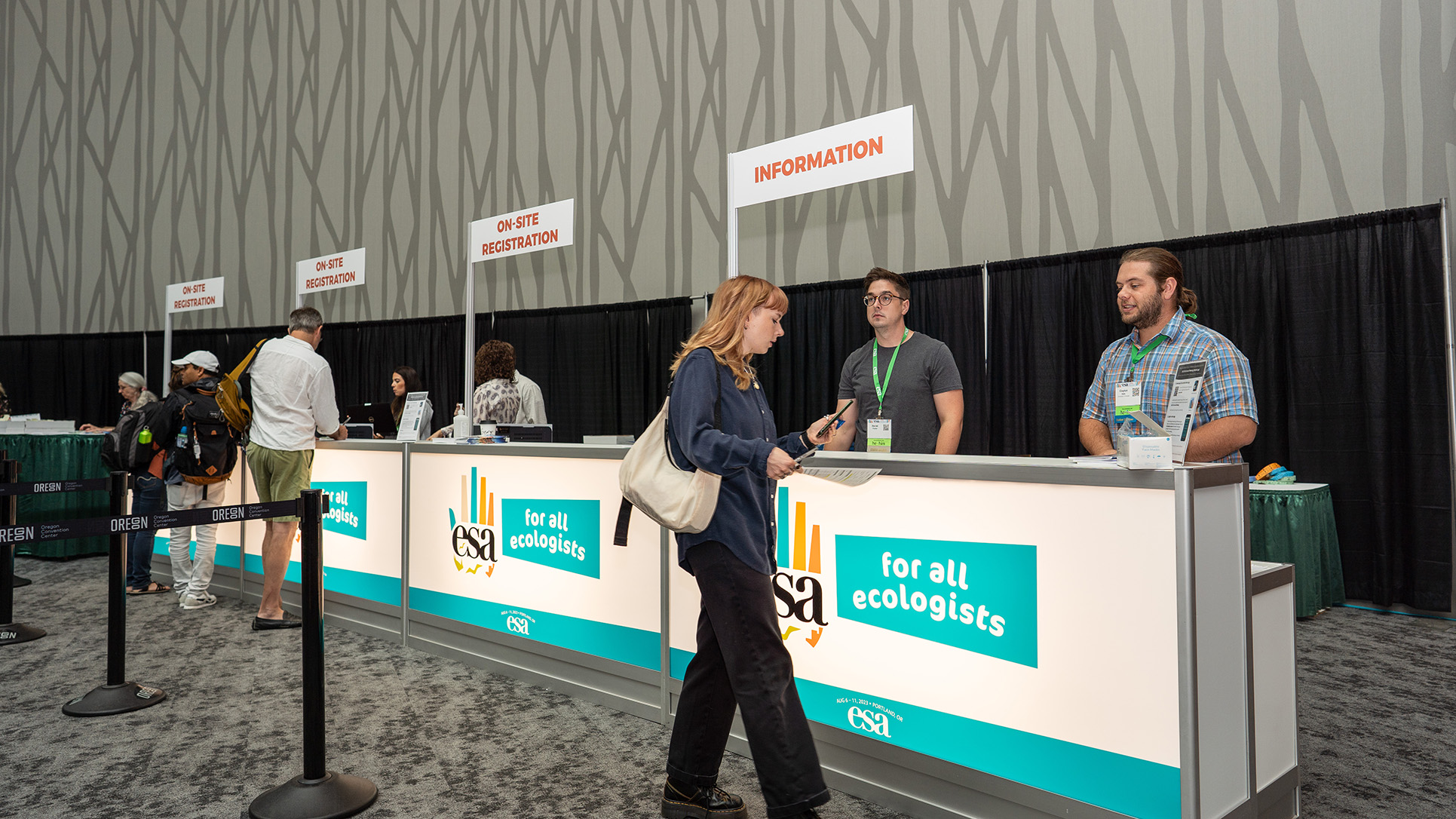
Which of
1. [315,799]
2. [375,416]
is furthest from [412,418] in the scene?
[315,799]

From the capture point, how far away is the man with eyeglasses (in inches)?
111

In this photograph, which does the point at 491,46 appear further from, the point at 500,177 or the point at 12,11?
the point at 12,11

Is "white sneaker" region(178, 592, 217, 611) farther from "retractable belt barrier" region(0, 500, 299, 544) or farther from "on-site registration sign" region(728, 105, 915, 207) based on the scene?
"on-site registration sign" region(728, 105, 915, 207)

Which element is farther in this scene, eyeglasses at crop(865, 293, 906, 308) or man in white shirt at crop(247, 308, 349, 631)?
man in white shirt at crop(247, 308, 349, 631)

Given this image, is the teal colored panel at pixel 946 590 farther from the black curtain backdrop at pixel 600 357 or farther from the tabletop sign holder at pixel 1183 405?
the black curtain backdrop at pixel 600 357

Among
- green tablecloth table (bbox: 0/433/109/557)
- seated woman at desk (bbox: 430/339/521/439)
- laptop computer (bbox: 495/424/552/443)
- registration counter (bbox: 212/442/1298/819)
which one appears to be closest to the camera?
registration counter (bbox: 212/442/1298/819)

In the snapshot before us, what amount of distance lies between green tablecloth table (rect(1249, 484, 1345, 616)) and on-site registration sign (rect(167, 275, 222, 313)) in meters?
7.68

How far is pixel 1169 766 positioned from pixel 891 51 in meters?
5.28

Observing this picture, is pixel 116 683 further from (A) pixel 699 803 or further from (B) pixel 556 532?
(A) pixel 699 803

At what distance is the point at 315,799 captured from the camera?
6.84 feet

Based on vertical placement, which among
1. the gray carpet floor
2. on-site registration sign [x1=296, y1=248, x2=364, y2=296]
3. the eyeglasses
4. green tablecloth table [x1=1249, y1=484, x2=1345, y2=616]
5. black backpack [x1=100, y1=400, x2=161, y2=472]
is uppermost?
on-site registration sign [x1=296, y1=248, x2=364, y2=296]

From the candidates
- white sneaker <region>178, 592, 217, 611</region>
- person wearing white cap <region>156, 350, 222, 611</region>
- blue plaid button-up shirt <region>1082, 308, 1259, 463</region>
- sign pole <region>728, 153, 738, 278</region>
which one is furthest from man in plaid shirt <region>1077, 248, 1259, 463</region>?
white sneaker <region>178, 592, 217, 611</region>

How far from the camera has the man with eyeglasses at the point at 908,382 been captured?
281 centimetres

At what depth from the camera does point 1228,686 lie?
1741 mm
